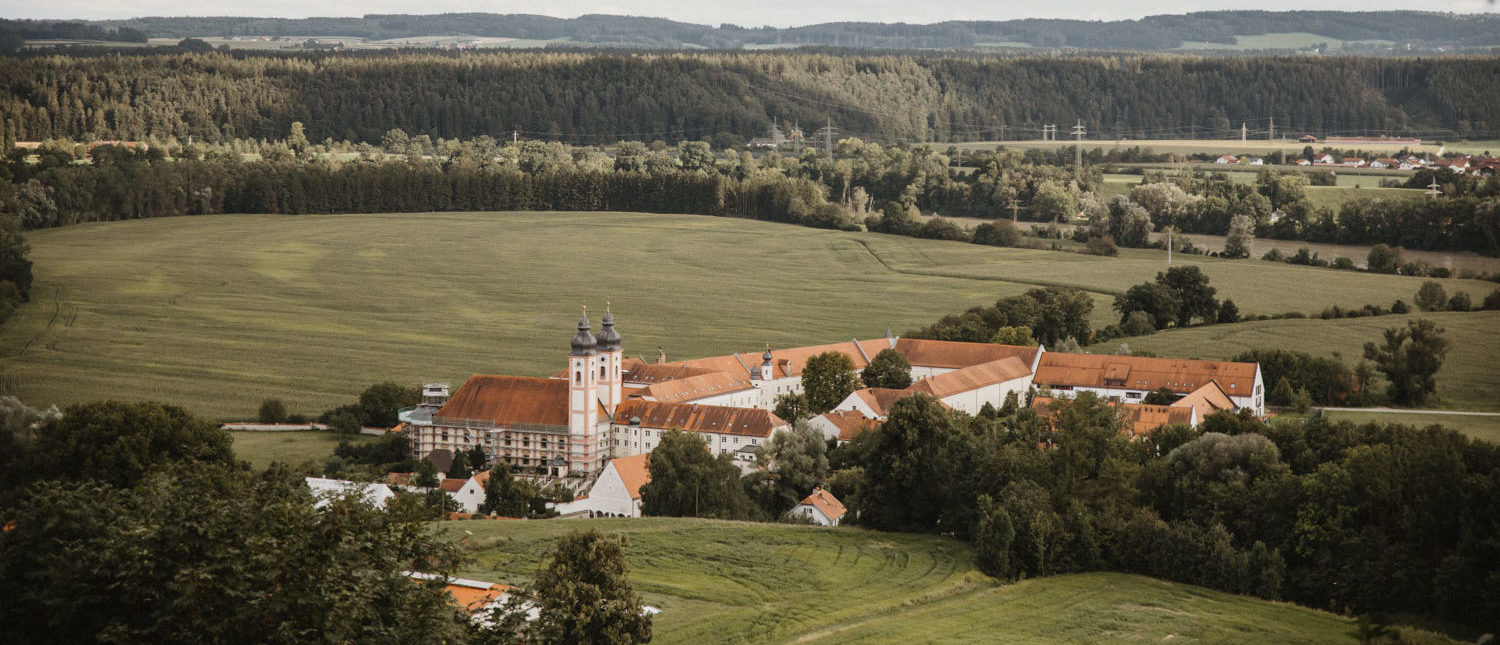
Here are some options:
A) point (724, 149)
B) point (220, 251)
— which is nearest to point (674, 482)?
point (220, 251)

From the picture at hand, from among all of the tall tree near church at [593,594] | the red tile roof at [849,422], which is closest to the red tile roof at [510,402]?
the red tile roof at [849,422]

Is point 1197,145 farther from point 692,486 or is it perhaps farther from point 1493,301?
point 692,486

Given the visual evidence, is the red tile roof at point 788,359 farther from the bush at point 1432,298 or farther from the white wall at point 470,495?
the bush at point 1432,298

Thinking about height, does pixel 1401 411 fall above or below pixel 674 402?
above

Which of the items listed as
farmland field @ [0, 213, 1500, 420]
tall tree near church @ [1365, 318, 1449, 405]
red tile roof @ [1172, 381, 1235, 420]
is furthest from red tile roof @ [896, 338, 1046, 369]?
tall tree near church @ [1365, 318, 1449, 405]

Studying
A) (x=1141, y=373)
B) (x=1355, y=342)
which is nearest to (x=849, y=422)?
(x=1141, y=373)

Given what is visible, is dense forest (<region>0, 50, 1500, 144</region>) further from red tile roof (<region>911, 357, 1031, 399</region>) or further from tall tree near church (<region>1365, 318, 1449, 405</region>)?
red tile roof (<region>911, 357, 1031, 399</region>)
